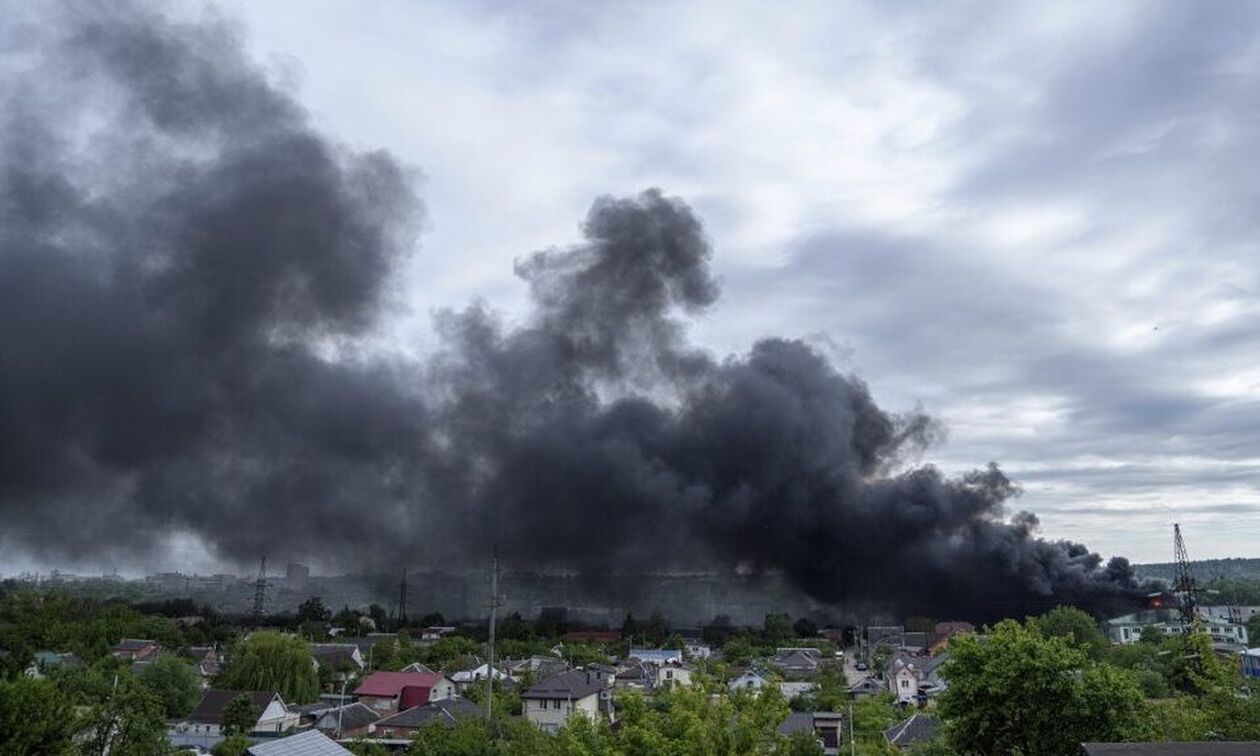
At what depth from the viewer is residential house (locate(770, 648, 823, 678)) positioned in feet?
186

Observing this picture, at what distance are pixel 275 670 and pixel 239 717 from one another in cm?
961

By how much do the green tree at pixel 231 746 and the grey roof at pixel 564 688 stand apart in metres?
12.2

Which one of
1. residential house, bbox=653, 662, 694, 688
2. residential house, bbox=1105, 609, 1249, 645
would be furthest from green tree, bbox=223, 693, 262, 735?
residential house, bbox=1105, 609, 1249, 645

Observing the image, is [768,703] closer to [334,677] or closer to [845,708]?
[845,708]

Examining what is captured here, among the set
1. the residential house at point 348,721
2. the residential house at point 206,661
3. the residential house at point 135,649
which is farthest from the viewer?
the residential house at point 135,649

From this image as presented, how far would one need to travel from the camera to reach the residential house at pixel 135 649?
57.8 m

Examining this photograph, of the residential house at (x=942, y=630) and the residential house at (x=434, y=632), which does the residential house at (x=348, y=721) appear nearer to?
the residential house at (x=434, y=632)

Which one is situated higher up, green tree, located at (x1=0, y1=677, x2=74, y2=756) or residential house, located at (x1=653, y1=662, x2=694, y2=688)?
green tree, located at (x1=0, y1=677, x2=74, y2=756)

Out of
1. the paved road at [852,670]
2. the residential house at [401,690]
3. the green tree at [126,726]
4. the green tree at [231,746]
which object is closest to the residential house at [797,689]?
the paved road at [852,670]

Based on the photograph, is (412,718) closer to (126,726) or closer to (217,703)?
(217,703)

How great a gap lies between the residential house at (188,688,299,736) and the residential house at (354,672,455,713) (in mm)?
5319

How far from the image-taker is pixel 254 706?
123 ft

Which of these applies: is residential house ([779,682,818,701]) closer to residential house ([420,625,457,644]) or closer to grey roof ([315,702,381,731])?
grey roof ([315,702,381,731])

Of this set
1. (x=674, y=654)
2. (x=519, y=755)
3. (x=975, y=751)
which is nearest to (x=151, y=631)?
(x=674, y=654)
